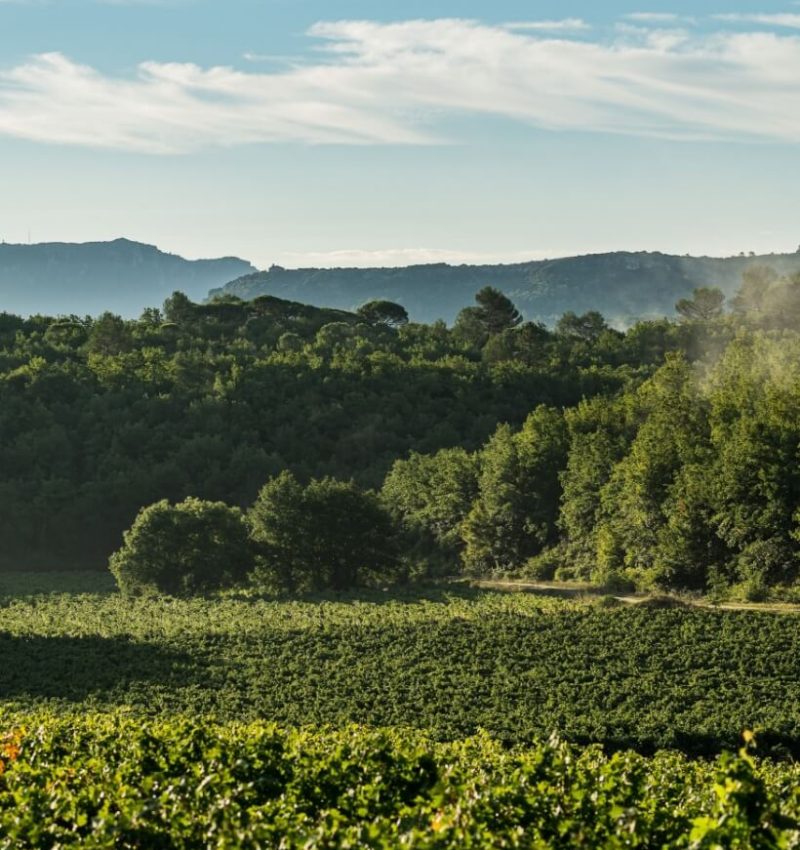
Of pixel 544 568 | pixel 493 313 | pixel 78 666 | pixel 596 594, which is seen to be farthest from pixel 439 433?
pixel 78 666

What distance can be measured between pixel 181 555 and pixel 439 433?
34408 mm

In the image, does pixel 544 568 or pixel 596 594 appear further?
pixel 544 568

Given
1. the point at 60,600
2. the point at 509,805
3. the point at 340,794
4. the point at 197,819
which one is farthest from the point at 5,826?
the point at 60,600

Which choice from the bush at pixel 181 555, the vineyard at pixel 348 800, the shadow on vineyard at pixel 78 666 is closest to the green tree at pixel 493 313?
Answer: the bush at pixel 181 555

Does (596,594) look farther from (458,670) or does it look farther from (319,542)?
(319,542)

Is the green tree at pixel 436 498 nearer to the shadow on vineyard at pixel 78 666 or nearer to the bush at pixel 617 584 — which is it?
the bush at pixel 617 584

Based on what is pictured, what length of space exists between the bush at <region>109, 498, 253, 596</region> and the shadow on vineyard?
62.3 ft

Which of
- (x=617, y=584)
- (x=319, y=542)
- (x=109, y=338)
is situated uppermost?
(x=109, y=338)

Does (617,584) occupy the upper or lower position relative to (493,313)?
lower

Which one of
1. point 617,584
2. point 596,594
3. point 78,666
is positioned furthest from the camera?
point 617,584

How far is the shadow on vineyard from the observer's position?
127ft

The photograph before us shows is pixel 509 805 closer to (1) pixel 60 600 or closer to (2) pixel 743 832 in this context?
(2) pixel 743 832

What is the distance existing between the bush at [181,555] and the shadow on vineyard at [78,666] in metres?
19.0

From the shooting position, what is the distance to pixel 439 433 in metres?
97.8
